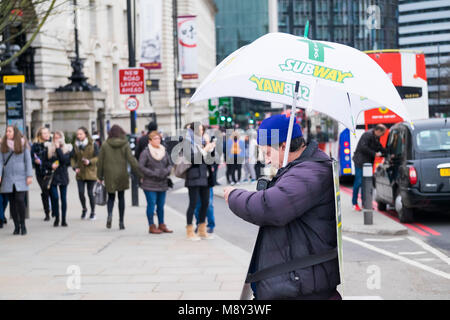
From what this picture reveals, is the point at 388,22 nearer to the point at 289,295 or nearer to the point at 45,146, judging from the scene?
the point at 45,146

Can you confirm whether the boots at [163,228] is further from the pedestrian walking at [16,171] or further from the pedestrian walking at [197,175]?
the pedestrian walking at [16,171]

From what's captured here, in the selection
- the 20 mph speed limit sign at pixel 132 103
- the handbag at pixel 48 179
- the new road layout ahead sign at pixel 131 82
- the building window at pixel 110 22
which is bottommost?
the handbag at pixel 48 179

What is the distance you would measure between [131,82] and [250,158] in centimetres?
691

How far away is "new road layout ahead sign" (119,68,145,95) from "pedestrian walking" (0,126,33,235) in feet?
20.0

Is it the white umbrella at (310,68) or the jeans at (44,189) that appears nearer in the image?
the white umbrella at (310,68)

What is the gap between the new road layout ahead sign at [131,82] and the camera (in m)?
18.3

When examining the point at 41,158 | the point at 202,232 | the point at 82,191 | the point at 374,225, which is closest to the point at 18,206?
the point at 41,158

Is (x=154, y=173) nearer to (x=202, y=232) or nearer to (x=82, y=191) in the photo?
(x=202, y=232)

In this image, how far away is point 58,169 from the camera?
13539mm

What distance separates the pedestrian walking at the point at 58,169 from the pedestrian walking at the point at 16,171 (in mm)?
A: 1020

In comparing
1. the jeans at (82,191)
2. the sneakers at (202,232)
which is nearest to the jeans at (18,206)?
the jeans at (82,191)

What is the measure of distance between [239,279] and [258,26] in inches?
5021

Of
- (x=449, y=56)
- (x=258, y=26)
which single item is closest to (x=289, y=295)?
(x=449, y=56)
